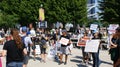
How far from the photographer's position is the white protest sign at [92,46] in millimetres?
15038

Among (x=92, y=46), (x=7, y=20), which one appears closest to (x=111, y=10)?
(x=7, y=20)

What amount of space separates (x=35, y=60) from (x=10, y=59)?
10.6m

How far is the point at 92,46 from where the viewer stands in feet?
50.3

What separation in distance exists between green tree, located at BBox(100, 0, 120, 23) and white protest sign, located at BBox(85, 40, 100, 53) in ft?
116

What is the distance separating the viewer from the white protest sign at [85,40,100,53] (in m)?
15.0

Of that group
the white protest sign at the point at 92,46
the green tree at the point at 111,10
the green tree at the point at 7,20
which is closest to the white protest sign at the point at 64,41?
the white protest sign at the point at 92,46

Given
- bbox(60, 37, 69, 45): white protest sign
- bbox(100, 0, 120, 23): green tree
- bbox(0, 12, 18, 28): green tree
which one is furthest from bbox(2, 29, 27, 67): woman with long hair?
bbox(0, 12, 18, 28): green tree

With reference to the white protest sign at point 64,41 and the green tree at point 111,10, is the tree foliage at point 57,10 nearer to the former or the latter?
the green tree at point 111,10

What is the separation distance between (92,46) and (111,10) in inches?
1416

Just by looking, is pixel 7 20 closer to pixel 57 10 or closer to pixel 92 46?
pixel 57 10

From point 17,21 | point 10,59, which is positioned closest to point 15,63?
point 10,59

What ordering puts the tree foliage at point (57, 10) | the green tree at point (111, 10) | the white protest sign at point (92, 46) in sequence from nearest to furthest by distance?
the white protest sign at point (92, 46) < the green tree at point (111, 10) < the tree foliage at point (57, 10)

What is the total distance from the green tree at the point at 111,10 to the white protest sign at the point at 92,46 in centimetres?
3533

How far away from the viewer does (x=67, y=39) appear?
56.0 ft
